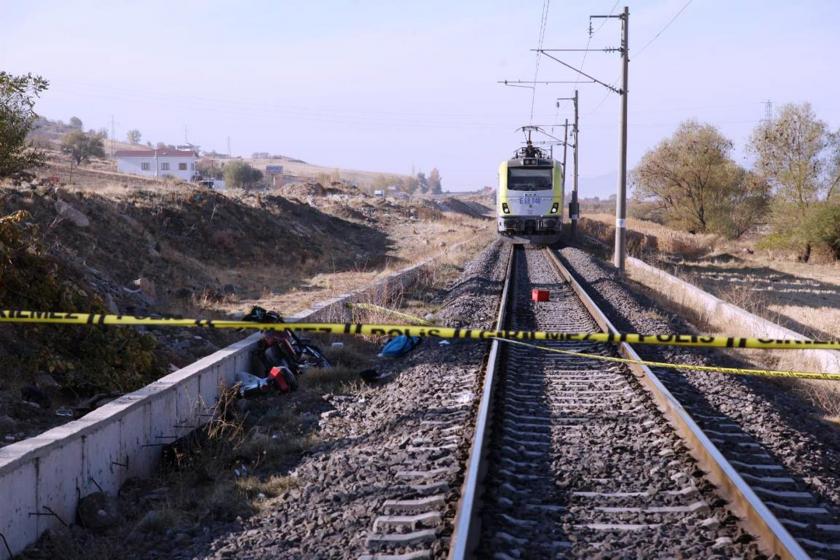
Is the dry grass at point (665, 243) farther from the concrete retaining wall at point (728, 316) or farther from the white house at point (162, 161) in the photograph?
the white house at point (162, 161)

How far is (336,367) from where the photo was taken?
33.7ft

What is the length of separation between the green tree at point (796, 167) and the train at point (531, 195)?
830 inches

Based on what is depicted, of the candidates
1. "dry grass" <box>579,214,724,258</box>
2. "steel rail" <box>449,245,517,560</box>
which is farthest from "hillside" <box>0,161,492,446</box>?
"dry grass" <box>579,214,724,258</box>

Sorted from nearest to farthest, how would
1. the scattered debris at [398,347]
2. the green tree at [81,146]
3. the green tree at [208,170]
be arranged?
the scattered debris at [398,347] → the green tree at [81,146] → the green tree at [208,170]

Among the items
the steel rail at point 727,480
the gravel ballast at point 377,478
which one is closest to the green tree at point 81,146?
the gravel ballast at point 377,478

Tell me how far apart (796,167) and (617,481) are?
4842 centimetres

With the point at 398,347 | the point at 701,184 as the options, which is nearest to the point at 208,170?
the point at 701,184

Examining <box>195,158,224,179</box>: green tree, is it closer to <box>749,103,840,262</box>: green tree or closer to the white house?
the white house

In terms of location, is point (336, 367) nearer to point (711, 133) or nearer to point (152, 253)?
point (152, 253)

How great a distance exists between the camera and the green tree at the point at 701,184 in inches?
2450

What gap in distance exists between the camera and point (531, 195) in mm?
32125

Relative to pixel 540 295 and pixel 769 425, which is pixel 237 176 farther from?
pixel 769 425

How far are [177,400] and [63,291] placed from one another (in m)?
2.83

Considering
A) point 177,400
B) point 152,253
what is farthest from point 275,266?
point 177,400
